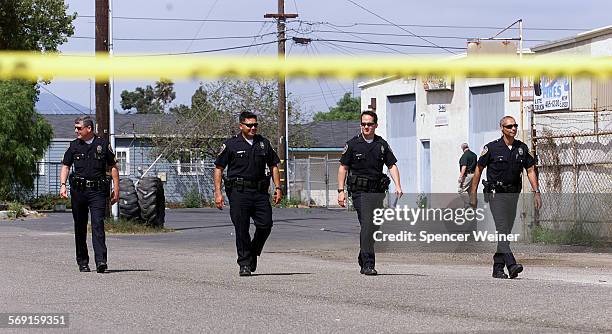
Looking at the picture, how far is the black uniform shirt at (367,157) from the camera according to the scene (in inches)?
537

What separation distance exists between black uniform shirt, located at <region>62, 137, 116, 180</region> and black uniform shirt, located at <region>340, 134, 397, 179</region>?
2886 millimetres

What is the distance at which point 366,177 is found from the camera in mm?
13633

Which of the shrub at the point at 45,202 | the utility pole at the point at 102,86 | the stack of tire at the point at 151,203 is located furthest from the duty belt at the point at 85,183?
the shrub at the point at 45,202

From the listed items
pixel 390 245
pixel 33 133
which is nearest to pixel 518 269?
pixel 390 245

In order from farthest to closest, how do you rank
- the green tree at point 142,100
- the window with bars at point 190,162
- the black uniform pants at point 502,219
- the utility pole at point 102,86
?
the green tree at point 142,100 → the window with bars at point 190,162 → the utility pole at point 102,86 → the black uniform pants at point 502,219

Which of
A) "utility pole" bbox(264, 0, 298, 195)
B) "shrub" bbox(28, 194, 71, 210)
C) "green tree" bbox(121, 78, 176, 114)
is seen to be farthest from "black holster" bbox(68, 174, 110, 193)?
"green tree" bbox(121, 78, 176, 114)

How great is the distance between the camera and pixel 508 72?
22.8 feet

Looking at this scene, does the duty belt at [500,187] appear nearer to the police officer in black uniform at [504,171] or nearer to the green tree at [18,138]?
the police officer in black uniform at [504,171]

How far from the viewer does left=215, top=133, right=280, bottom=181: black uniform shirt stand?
43.6 feet

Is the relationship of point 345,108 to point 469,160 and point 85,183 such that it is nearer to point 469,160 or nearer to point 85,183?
point 469,160

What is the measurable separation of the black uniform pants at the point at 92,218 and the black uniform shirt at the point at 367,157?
2.95 m

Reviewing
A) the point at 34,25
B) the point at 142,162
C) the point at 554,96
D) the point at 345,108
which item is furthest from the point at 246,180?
the point at 345,108

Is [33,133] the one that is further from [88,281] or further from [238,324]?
[238,324]

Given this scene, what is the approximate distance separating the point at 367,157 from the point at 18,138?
29112 millimetres
